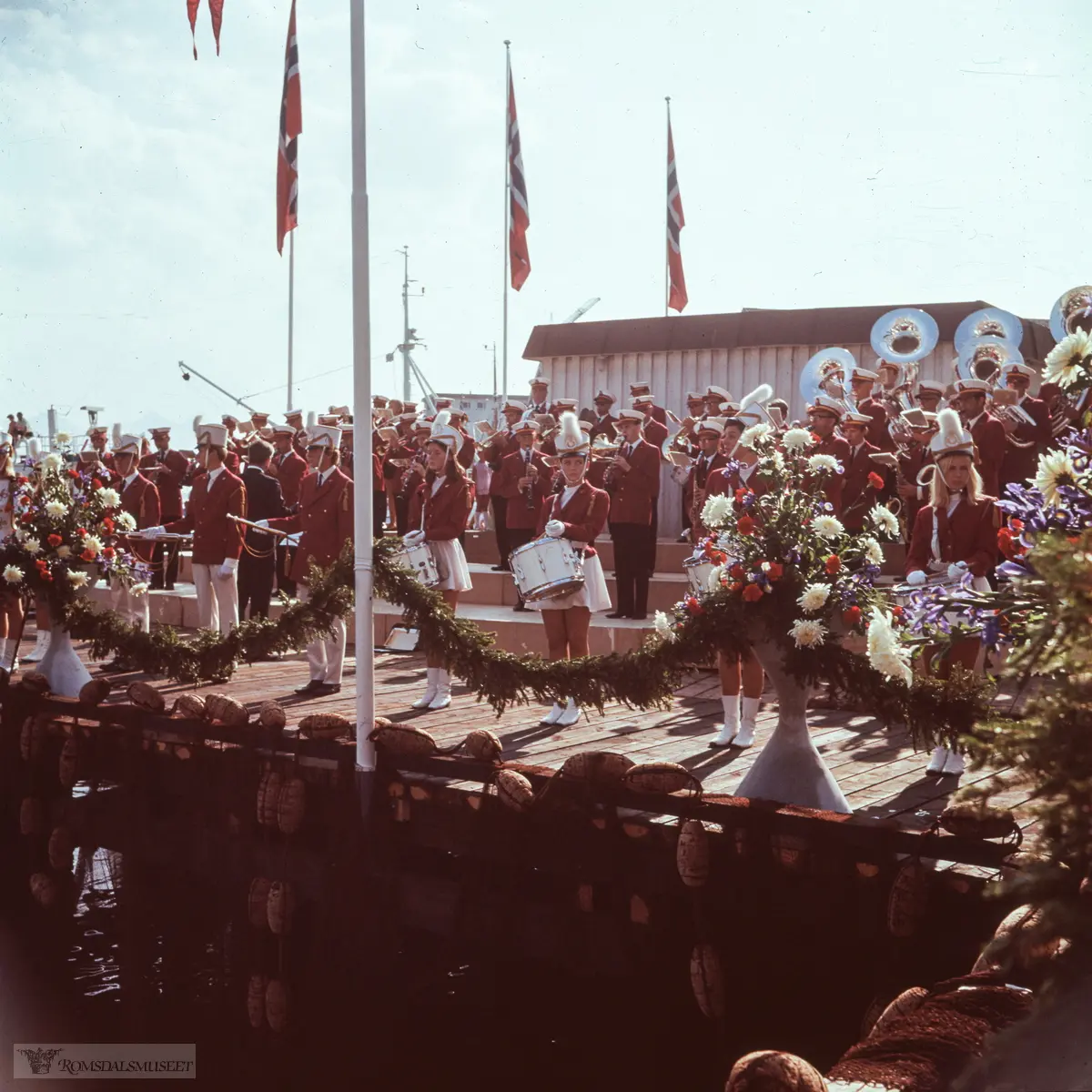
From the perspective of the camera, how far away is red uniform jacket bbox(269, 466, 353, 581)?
33.0 feet

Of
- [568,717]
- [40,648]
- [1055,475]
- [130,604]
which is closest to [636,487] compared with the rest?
[568,717]

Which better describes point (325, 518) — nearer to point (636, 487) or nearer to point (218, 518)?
point (218, 518)

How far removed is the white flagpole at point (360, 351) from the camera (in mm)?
6055

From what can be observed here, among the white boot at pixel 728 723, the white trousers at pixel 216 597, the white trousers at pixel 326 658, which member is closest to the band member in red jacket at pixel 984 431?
the white boot at pixel 728 723

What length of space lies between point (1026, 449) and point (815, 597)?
675 cm

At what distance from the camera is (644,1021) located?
727 centimetres

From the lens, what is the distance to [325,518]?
10070mm

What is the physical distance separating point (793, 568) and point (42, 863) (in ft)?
22.2

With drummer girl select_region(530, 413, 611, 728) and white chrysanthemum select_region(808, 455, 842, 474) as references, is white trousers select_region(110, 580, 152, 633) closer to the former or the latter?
drummer girl select_region(530, 413, 611, 728)

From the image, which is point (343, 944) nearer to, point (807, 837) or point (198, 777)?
point (198, 777)

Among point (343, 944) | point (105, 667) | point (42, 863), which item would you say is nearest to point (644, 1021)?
point (343, 944)

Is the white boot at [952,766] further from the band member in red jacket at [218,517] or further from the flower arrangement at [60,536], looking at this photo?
the band member in red jacket at [218,517]

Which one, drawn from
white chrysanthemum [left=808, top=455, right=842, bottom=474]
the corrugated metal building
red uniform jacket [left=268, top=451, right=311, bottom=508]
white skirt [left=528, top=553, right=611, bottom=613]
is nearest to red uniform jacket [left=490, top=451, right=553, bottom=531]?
red uniform jacket [left=268, top=451, right=311, bottom=508]

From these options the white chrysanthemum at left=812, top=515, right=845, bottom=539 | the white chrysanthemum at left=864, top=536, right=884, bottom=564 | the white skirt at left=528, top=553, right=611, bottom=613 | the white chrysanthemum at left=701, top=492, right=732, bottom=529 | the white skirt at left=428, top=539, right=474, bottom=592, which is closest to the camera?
the white chrysanthemum at left=812, top=515, right=845, bottom=539
